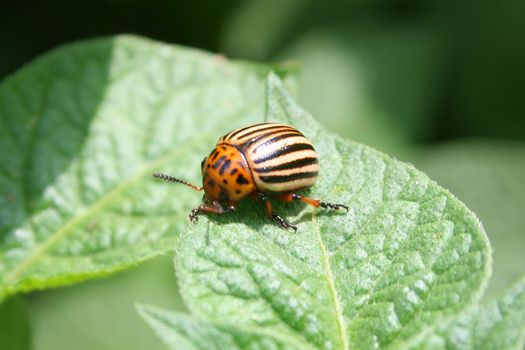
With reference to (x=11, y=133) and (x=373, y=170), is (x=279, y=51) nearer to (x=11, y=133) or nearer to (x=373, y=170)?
(x=11, y=133)

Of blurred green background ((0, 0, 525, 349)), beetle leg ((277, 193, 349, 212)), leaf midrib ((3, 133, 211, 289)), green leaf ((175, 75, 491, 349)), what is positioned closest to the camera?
green leaf ((175, 75, 491, 349))

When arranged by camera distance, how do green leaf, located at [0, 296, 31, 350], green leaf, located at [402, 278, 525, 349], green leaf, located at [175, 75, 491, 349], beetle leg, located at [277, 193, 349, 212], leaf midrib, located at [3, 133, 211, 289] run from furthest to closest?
1. leaf midrib, located at [3, 133, 211, 289]
2. green leaf, located at [0, 296, 31, 350]
3. beetle leg, located at [277, 193, 349, 212]
4. green leaf, located at [175, 75, 491, 349]
5. green leaf, located at [402, 278, 525, 349]

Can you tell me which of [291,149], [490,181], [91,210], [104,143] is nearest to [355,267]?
[291,149]

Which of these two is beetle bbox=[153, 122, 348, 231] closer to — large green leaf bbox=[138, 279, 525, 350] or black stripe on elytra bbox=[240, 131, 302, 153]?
black stripe on elytra bbox=[240, 131, 302, 153]

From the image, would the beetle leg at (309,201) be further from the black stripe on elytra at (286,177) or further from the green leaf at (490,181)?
the green leaf at (490,181)

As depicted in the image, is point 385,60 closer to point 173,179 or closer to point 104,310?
point 104,310

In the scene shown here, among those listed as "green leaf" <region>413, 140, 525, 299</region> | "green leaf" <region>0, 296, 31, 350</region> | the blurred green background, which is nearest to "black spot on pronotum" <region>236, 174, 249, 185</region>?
"green leaf" <region>0, 296, 31, 350</region>

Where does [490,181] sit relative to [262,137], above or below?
below
